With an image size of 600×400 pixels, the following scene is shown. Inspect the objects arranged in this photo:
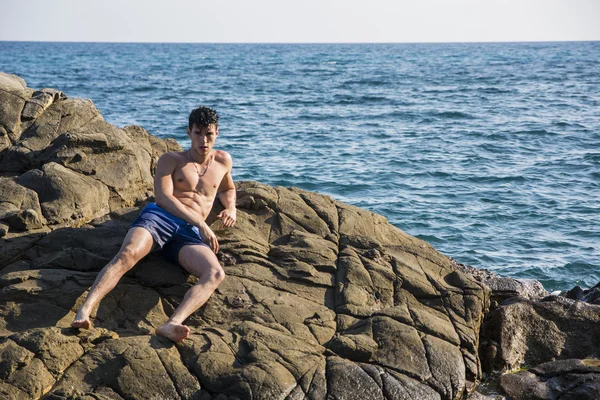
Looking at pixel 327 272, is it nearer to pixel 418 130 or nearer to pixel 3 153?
pixel 3 153

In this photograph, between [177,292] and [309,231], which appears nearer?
[177,292]

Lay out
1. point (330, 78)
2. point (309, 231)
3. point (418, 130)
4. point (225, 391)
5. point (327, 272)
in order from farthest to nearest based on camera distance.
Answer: point (330, 78)
point (418, 130)
point (309, 231)
point (327, 272)
point (225, 391)

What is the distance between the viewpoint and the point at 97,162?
9.09m

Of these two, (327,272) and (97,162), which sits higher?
(97,162)

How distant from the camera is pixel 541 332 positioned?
25.2 feet

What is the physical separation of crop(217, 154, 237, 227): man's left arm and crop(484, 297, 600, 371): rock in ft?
9.88

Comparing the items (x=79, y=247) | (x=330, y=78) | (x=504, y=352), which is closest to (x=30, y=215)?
(x=79, y=247)

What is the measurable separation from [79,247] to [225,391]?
8.27 ft

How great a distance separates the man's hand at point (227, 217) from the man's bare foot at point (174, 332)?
5.78 feet

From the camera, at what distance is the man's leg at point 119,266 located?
6399 millimetres

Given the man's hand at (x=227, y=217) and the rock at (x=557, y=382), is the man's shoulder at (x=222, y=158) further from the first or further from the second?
the rock at (x=557, y=382)

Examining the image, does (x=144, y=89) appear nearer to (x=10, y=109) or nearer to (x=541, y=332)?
(x=10, y=109)

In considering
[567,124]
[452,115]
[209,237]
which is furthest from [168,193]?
[452,115]

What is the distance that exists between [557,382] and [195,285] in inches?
140
